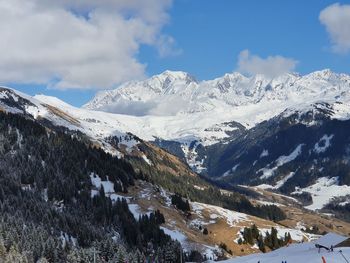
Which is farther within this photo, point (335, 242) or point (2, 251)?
point (2, 251)

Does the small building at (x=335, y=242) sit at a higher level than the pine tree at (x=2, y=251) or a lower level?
lower

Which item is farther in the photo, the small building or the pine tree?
the pine tree

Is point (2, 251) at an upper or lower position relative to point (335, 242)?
upper

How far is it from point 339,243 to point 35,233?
9784 centimetres

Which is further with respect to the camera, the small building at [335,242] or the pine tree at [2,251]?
the pine tree at [2,251]

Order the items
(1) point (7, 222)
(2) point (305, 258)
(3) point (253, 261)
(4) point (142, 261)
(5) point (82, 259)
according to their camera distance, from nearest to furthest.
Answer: (2) point (305, 258) → (3) point (253, 261) → (5) point (82, 259) → (4) point (142, 261) → (1) point (7, 222)

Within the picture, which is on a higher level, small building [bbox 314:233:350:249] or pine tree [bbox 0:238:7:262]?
pine tree [bbox 0:238:7:262]

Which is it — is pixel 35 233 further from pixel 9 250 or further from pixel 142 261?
pixel 142 261

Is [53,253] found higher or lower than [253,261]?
higher

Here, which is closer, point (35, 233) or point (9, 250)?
point (9, 250)

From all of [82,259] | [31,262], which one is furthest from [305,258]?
[31,262]

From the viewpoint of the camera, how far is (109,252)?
17962 centimetres

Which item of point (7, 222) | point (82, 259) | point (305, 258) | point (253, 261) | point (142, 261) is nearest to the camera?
point (305, 258)

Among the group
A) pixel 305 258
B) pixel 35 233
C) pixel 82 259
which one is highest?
pixel 35 233
